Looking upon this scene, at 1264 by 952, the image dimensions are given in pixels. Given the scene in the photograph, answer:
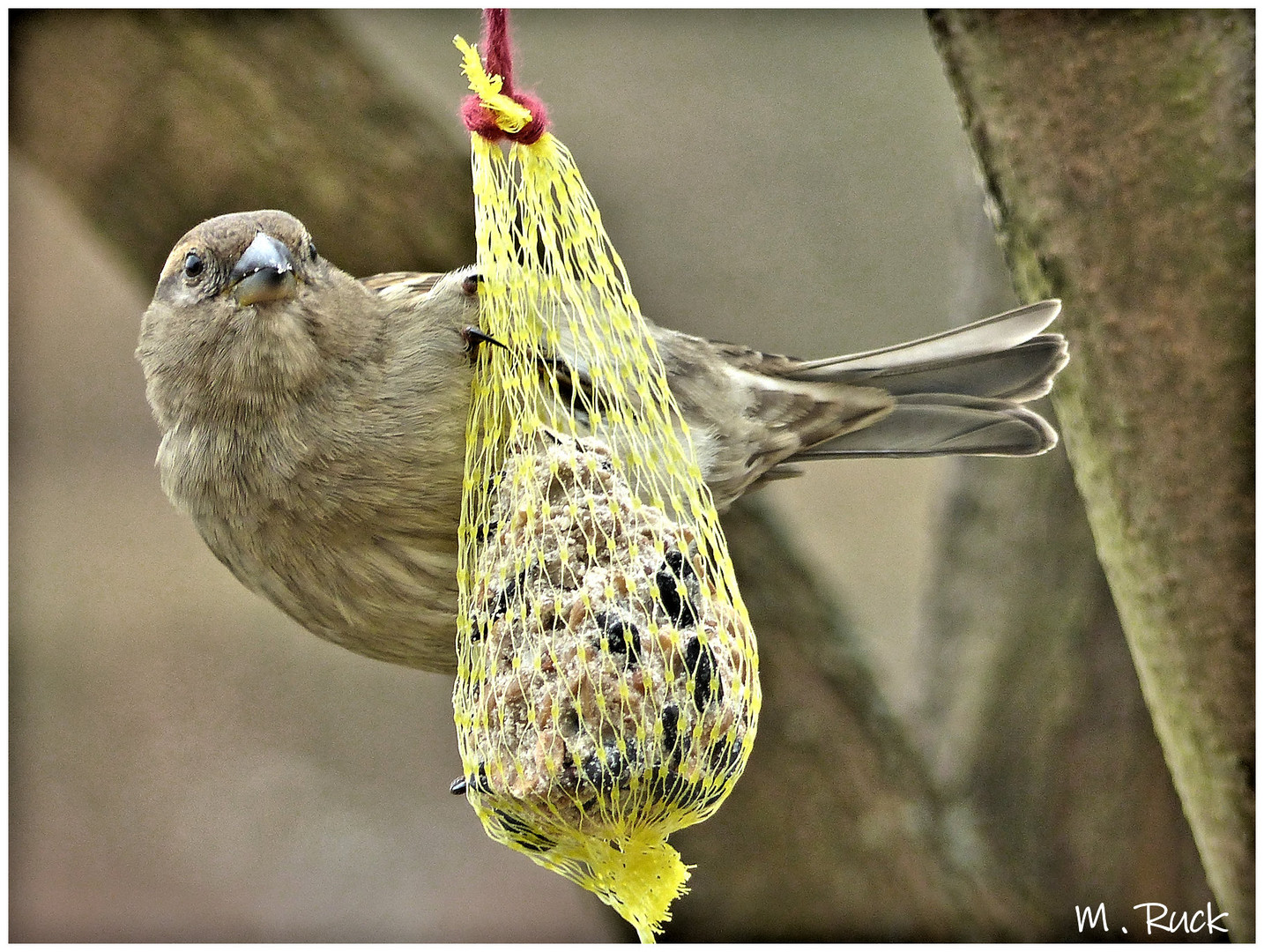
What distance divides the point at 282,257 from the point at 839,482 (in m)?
2.85

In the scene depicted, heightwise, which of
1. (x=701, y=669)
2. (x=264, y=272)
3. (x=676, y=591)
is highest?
(x=264, y=272)

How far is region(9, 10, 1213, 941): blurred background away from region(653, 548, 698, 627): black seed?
4.76ft

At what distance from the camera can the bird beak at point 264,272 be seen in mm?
2164

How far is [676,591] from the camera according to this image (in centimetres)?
195

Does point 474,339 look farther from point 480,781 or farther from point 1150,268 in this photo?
point 1150,268

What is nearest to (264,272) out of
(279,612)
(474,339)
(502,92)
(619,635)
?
(474,339)

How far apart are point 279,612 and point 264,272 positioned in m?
1.33

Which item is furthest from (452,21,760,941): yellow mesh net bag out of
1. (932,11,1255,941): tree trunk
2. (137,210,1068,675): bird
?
(932,11,1255,941): tree trunk

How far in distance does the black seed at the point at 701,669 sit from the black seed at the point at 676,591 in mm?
41

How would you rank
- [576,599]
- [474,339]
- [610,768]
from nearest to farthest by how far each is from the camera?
[610,768], [576,599], [474,339]

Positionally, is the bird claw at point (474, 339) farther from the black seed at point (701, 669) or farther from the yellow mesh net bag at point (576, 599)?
the black seed at point (701, 669)

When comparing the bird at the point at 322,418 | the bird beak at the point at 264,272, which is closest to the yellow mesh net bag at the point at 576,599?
the bird at the point at 322,418

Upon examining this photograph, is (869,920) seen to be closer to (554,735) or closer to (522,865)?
(522,865)

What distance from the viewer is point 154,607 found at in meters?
3.63
